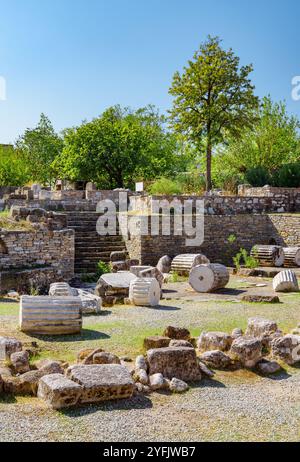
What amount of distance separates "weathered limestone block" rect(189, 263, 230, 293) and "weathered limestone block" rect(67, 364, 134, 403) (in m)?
8.94

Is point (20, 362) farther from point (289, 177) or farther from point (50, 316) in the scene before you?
point (289, 177)

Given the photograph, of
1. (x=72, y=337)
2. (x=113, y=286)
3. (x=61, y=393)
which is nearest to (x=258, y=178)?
(x=113, y=286)

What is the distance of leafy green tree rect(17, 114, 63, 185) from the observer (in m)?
53.3

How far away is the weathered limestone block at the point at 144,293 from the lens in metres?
13.6

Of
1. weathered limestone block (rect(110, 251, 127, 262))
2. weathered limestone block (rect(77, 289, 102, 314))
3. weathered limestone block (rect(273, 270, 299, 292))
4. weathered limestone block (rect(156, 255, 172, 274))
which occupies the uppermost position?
weathered limestone block (rect(110, 251, 127, 262))

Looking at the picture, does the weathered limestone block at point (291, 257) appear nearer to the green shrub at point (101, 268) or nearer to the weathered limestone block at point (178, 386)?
the green shrub at point (101, 268)

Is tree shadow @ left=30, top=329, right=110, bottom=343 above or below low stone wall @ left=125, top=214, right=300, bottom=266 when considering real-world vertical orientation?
below

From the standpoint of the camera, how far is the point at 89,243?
22.4m

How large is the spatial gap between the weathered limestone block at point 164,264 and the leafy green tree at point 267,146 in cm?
2285

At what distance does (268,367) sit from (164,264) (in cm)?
1184


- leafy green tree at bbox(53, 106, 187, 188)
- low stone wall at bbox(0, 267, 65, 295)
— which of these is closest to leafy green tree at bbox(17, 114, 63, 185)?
leafy green tree at bbox(53, 106, 187, 188)

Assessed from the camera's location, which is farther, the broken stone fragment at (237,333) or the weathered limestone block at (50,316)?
the weathered limestone block at (50,316)

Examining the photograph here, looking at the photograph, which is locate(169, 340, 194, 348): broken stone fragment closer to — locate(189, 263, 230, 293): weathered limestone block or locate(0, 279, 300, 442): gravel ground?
locate(0, 279, 300, 442): gravel ground

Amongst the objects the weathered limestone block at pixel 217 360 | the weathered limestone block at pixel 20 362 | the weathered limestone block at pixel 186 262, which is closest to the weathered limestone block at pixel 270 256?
the weathered limestone block at pixel 186 262
